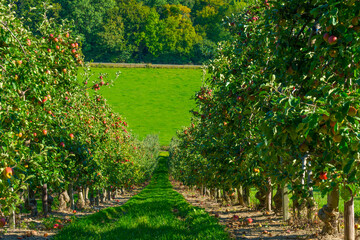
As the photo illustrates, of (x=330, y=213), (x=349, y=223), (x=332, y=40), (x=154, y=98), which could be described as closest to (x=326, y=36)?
(x=332, y=40)

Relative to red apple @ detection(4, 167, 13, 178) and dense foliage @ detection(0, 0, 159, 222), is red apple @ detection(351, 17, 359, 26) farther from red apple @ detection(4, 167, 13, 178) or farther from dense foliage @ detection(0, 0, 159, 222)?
red apple @ detection(4, 167, 13, 178)

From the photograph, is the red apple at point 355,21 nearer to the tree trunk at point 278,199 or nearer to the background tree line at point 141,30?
the tree trunk at point 278,199

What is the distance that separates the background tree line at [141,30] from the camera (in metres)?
90.6

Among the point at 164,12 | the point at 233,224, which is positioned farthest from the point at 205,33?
the point at 233,224

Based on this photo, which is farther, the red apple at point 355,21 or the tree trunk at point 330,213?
Result: the tree trunk at point 330,213

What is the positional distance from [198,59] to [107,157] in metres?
82.9

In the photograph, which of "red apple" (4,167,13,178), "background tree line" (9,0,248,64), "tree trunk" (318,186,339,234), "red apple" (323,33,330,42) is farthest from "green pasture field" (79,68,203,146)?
"red apple" (323,33,330,42)

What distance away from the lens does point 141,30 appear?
349ft

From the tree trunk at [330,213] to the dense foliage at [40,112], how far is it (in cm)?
520

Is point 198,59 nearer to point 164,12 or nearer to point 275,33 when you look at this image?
point 164,12

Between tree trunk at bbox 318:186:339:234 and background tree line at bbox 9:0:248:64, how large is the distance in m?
78.5

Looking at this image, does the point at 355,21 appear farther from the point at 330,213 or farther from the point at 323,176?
the point at 330,213

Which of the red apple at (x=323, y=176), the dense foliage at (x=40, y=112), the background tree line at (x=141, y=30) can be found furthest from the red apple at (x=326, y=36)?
the background tree line at (x=141, y=30)

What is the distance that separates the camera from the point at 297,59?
486 cm
